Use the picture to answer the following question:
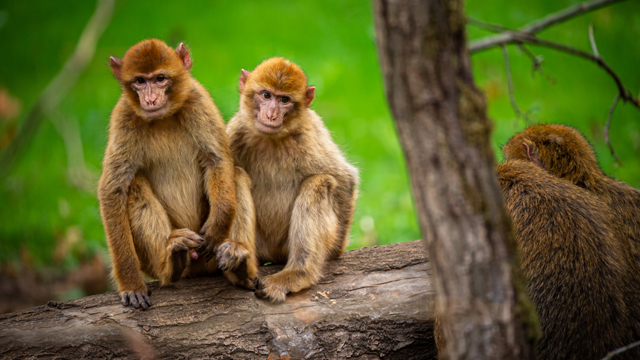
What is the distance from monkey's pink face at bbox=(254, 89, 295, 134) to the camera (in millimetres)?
4723

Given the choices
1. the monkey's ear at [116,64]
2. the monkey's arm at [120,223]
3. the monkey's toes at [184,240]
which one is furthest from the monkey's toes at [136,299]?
the monkey's ear at [116,64]

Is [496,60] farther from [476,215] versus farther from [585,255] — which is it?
[476,215]

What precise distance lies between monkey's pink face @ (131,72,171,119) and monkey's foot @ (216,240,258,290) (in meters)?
1.26

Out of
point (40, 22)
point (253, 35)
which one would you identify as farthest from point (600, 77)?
point (40, 22)

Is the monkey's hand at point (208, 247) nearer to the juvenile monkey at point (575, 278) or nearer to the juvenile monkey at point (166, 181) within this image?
the juvenile monkey at point (166, 181)

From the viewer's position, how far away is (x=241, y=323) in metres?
4.10

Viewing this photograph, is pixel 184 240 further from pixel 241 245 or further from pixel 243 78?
pixel 243 78

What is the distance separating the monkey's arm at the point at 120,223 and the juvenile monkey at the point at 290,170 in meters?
1.07

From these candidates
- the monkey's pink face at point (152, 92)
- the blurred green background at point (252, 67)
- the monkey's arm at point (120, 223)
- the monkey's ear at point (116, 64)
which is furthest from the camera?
the blurred green background at point (252, 67)

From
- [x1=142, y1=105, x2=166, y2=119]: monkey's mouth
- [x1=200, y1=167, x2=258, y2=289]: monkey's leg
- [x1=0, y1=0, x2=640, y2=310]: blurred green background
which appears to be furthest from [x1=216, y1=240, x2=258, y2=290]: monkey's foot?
[x1=0, y1=0, x2=640, y2=310]: blurred green background

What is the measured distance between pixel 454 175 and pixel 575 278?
2.01m

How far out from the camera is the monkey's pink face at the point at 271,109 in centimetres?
472

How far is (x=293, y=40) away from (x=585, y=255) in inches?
350

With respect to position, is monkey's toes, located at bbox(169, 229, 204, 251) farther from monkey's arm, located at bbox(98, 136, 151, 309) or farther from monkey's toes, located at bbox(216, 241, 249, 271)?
monkey's arm, located at bbox(98, 136, 151, 309)
